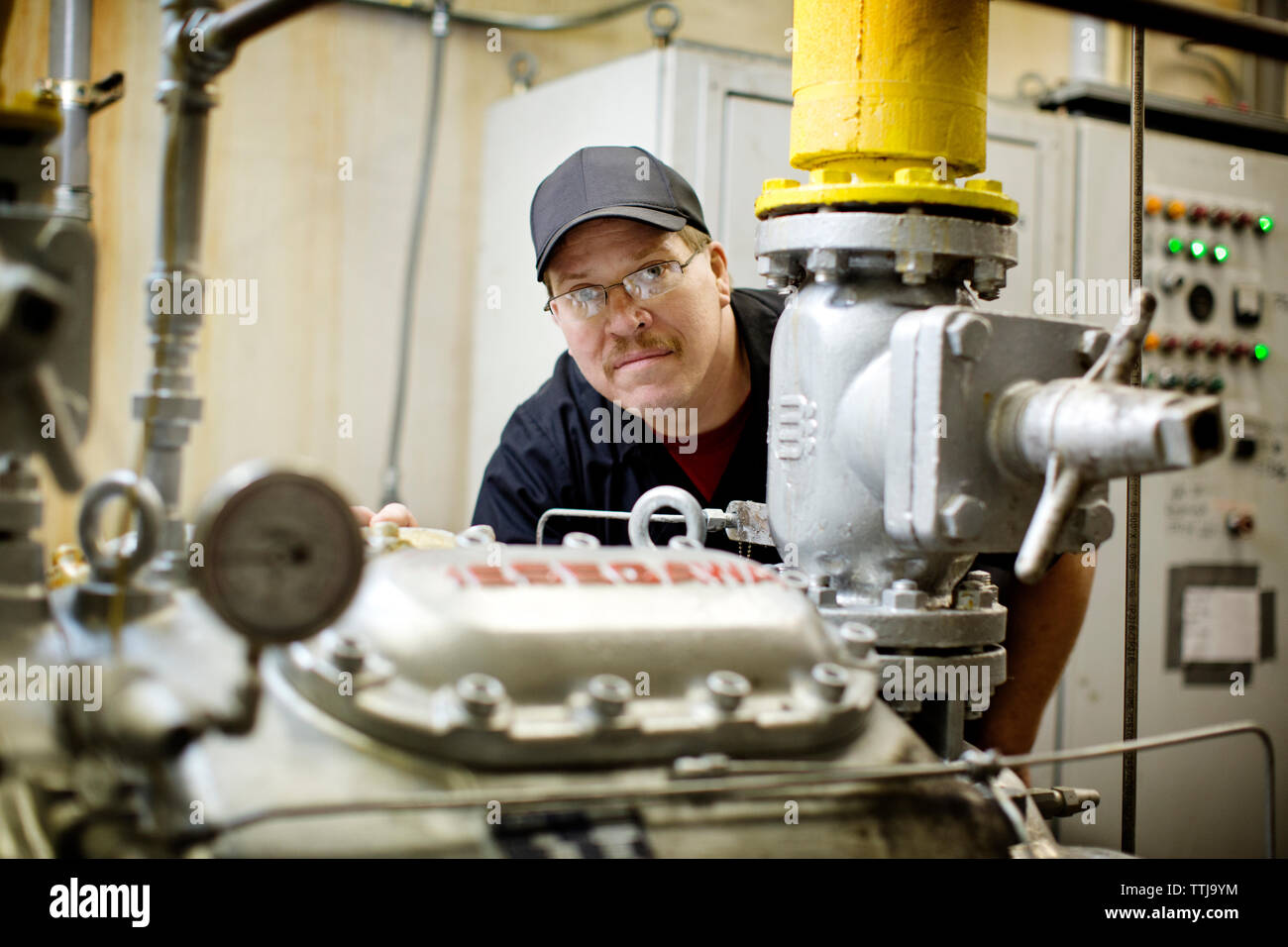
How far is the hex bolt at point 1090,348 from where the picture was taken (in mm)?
735

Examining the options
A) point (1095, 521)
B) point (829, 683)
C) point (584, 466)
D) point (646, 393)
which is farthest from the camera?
point (584, 466)

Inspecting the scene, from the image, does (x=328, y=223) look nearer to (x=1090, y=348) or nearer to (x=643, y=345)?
(x=643, y=345)

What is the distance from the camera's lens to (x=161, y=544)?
0.56m

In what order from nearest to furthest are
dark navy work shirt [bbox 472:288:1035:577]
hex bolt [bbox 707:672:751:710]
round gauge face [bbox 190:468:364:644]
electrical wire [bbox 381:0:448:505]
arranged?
round gauge face [bbox 190:468:364:644] → hex bolt [bbox 707:672:751:710] → dark navy work shirt [bbox 472:288:1035:577] → electrical wire [bbox 381:0:448:505]

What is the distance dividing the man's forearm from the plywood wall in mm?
1275

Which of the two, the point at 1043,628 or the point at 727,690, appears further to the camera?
the point at 1043,628

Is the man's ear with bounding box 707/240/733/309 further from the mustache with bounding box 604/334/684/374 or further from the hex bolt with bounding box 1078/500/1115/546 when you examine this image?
the hex bolt with bounding box 1078/500/1115/546

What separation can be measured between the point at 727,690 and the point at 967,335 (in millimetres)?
263

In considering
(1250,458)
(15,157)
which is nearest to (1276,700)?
(1250,458)

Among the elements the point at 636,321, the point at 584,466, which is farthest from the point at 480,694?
the point at 584,466

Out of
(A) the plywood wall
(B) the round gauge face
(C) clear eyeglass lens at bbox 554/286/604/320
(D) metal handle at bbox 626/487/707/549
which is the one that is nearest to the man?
(C) clear eyeglass lens at bbox 554/286/604/320

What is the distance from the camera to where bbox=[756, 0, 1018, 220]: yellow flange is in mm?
760

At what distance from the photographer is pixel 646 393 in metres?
1.39

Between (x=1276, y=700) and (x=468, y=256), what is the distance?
2.14 meters
